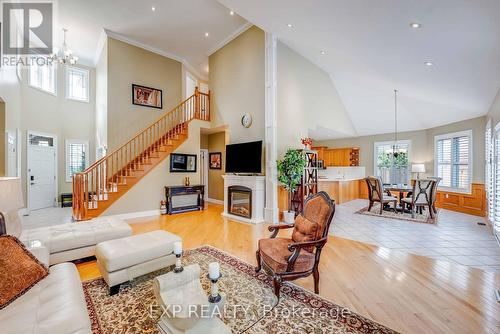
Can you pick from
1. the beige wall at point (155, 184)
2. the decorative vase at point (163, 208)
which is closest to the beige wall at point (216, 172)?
the beige wall at point (155, 184)

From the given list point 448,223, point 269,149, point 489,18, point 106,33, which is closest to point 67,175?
point 106,33

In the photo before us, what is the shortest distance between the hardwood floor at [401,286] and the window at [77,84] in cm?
724

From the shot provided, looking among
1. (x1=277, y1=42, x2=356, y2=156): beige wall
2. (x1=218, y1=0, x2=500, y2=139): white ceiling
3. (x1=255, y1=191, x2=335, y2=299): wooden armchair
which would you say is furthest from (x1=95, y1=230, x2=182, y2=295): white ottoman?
(x1=218, y1=0, x2=500, y2=139): white ceiling

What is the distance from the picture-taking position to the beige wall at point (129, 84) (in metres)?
6.16

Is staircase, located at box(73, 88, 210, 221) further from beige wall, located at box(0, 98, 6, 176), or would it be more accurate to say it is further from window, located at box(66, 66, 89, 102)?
window, located at box(66, 66, 89, 102)

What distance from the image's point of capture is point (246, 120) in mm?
5625

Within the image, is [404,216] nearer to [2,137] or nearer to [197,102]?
[197,102]

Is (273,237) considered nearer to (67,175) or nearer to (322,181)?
(322,181)

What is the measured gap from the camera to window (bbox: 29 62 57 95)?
6421mm

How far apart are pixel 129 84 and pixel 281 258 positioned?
6693mm

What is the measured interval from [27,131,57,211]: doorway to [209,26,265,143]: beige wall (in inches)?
208

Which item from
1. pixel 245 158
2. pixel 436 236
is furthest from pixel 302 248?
pixel 436 236

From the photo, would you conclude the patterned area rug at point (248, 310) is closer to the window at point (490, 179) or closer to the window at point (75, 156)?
the window at point (490, 179)

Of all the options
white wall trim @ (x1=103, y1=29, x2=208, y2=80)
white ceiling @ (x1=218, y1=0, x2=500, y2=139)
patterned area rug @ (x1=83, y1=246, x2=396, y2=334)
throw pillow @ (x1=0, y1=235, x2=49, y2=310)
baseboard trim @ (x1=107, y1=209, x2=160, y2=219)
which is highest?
white wall trim @ (x1=103, y1=29, x2=208, y2=80)
